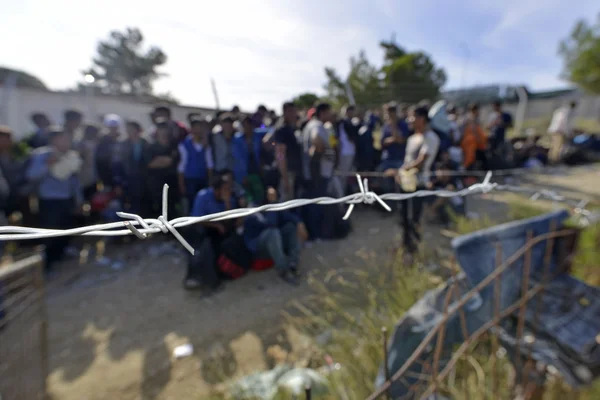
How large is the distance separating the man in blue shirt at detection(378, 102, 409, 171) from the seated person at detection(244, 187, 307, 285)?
1288 millimetres

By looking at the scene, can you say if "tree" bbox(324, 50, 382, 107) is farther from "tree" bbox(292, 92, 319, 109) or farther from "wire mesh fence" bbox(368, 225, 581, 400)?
"wire mesh fence" bbox(368, 225, 581, 400)

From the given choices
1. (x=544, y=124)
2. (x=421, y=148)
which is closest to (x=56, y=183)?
(x=421, y=148)

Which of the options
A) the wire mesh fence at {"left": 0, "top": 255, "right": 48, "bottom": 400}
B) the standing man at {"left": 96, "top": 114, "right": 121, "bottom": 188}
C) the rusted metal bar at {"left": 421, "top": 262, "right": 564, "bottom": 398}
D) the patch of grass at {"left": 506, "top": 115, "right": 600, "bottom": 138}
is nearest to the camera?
the rusted metal bar at {"left": 421, "top": 262, "right": 564, "bottom": 398}

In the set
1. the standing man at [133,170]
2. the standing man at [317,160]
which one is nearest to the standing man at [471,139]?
the standing man at [317,160]

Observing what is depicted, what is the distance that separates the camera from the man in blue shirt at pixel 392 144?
3723 mm

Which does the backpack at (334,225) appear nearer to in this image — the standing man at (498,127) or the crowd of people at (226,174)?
the crowd of people at (226,174)

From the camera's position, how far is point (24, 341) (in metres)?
2.42

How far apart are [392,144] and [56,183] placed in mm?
3893

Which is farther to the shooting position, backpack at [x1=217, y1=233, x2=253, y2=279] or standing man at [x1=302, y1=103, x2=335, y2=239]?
backpack at [x1=217, y1=233, x2=253, y2=279]

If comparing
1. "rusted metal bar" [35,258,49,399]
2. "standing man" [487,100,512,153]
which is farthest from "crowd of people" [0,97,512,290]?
"standing man" [487,100,512,153]

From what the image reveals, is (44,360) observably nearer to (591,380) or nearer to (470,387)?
(470,387)

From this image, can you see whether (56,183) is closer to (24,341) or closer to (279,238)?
(24,341)

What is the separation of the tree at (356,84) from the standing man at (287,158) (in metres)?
3.30

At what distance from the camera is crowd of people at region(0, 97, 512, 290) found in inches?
123
